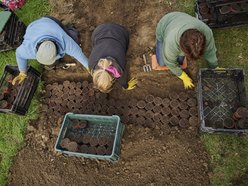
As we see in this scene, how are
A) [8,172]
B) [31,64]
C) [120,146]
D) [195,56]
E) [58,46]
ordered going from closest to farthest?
[195,56] → [58,46] → [120,146] → [8,172] → [31,64]

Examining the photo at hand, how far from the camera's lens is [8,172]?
414 centimetres

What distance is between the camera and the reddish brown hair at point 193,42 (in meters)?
2.64

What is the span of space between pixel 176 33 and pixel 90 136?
1.77m

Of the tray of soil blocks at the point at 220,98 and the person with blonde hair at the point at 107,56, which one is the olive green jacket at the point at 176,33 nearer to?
the tray of soil blocks at the point at 220,98

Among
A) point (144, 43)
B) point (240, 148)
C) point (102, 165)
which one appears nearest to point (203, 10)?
point (144, 43)

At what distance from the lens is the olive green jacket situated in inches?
111

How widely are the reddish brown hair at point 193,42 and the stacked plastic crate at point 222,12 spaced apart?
130 cm

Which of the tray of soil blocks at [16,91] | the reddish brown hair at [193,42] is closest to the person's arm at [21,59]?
the tray of soil blocks at [16,91]

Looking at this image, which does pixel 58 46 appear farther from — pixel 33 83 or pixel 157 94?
pixel 157 94

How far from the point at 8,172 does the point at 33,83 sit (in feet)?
4.32

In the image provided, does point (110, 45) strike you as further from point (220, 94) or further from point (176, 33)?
point (220, 94)

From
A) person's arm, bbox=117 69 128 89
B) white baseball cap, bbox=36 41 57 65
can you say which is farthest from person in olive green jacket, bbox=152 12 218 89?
white baseball cap, bbox=36 41 57 65

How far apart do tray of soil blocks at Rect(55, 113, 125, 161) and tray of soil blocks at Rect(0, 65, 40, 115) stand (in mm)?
808

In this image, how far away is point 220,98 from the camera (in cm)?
363
